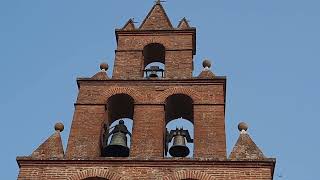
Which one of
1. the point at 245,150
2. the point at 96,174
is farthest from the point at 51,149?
the point at 245,150

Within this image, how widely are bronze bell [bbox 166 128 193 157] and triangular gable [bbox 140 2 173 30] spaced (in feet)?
13.8

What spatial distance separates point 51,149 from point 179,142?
3107mm

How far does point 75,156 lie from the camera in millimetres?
18891

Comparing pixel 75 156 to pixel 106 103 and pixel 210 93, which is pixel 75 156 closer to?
pixel 106 103

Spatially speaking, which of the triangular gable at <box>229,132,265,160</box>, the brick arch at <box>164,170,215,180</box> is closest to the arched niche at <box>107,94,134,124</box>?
the brick arch at <box>164,170,215,180</box>

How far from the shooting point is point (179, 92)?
20.6 meters

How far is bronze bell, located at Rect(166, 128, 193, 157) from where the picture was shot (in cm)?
1970

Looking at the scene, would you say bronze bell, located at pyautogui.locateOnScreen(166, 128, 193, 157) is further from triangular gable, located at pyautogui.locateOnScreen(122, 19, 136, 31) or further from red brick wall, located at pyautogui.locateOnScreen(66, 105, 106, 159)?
triangular gable, located at pyautogui.locateOnScreen(122, 19, 136, 31)

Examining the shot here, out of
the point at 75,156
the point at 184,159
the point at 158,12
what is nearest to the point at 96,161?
the point at 75,156

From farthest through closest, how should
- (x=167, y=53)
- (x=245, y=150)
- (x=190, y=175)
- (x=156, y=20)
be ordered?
(x=156, y=20), (x=167, y=53), (x=245, y=150), (x=190, y=175)

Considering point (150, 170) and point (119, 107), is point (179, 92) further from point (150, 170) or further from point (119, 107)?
point (150, 170)

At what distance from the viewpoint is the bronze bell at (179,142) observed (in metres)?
19.7

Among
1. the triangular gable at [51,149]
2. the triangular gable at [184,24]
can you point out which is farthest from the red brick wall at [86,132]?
the triangular gable at [184,24]

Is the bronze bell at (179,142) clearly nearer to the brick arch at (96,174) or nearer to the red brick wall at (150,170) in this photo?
the red brick wall at (150,170)
